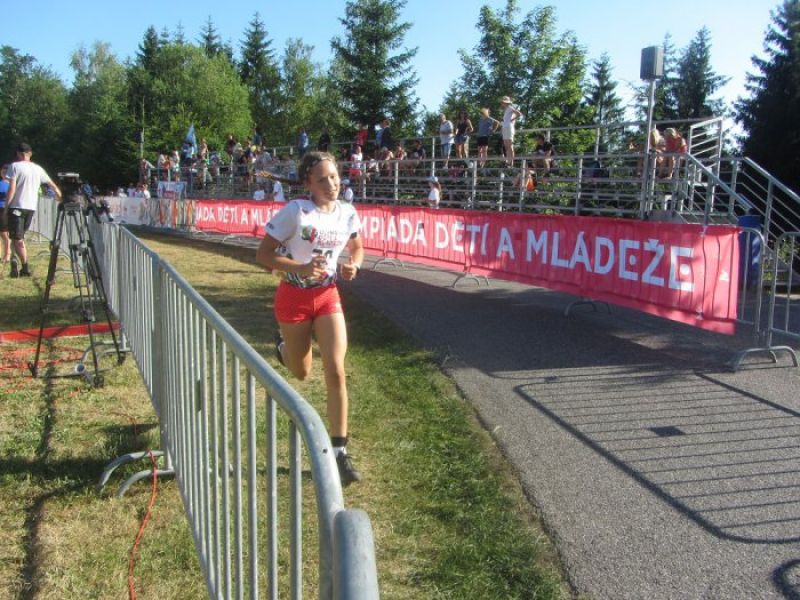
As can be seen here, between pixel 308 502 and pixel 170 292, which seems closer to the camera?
pixel 170 292

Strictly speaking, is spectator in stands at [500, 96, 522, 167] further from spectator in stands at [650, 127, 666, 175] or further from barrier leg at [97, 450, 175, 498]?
barrier leg at [97, 450, 175, 498]

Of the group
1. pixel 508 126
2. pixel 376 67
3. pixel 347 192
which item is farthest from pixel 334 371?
pixel 376 67

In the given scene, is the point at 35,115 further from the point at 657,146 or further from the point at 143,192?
the point at 657,146

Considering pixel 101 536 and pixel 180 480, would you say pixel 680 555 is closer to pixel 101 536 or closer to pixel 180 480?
pixel 180 480

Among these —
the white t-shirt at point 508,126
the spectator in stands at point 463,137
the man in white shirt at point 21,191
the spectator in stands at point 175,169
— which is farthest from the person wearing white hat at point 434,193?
the spectator in stands at point 175,169

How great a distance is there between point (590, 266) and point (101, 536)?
719cm

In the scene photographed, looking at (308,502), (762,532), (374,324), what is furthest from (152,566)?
(374,324)

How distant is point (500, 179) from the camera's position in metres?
17.7

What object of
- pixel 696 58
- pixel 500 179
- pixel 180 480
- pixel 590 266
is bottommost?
pixel 180 480

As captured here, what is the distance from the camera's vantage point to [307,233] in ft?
14.8

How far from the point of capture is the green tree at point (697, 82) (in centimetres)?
5175

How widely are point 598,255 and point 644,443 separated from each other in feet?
14.5

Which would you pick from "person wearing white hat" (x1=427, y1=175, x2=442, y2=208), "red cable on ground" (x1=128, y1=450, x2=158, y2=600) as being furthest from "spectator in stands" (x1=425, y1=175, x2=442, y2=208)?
"red cable on ground" (x1=128, y1=450, x2=158, y2=600)

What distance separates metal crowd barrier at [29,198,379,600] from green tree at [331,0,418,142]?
49.9 m
